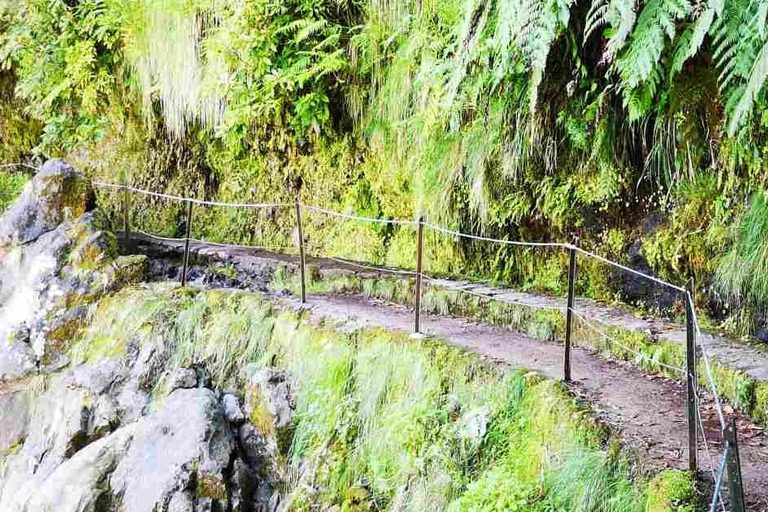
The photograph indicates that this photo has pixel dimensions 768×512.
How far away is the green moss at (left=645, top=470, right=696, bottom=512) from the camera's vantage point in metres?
2.74

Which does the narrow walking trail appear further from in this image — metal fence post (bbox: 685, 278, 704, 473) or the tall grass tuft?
the tall grass tuft

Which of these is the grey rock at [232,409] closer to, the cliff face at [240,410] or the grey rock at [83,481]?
the cliff face at [240,410]

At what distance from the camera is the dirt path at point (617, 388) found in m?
3.13

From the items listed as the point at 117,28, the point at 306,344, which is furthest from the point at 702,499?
the point at 117,28

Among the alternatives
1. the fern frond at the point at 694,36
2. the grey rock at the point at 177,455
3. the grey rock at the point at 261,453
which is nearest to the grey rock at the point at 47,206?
the grey rock at the point at 177,455

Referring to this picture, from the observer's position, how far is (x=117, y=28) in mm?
9250

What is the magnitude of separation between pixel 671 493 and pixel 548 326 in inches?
92.4

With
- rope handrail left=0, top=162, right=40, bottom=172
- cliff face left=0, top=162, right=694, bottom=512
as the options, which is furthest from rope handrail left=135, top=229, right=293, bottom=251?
rope handrail left=0, top=162, right=40, bottom=172

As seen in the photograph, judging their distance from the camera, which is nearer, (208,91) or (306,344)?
(306,344)

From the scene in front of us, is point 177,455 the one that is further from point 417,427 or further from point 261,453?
point 417,427

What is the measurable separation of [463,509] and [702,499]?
3.88ft

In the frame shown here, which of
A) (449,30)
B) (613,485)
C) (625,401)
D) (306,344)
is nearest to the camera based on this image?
(613,485)

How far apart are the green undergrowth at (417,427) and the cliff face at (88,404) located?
0.28 metres

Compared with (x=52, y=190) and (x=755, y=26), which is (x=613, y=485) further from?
(x=52, y=190)
